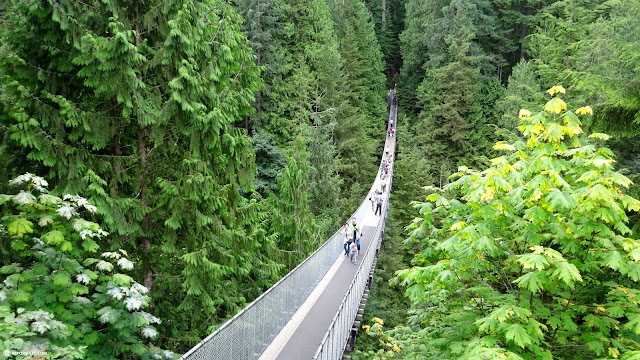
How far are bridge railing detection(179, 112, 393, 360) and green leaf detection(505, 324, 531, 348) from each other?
10.0ft

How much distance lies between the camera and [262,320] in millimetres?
6242

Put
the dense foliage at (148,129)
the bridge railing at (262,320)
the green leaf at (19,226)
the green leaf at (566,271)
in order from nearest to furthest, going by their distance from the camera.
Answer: the green leaf at (566,271) → the green leaf at (19,226) → the bridge railing at (262,320) → the dense foliage at (148,129)

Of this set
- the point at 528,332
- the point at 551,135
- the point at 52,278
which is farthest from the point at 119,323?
the point at 551,135

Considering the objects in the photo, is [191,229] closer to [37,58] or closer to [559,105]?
[37,58]

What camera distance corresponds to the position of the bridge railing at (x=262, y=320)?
15.5 ft

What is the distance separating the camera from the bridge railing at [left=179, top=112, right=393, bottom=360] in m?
4.74

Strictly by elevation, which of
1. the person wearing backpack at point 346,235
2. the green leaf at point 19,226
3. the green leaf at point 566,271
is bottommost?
the person wearing backpack at point 346,235

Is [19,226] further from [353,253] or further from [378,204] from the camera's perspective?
[378,204]

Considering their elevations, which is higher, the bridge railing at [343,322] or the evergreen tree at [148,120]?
the evergreen tree at [148,120]

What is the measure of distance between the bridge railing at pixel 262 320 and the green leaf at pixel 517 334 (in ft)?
10.0

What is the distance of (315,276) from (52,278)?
6.40 meters

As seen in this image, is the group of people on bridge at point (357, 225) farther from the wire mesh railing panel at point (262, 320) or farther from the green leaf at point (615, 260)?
the green leaf at point (615, 260)

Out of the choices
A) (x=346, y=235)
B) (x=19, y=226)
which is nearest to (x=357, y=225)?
(x=346, y=235)

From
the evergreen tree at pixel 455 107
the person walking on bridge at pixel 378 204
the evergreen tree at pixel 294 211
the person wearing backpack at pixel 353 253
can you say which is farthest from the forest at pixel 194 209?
the evergreen tree at pixel 455 107
